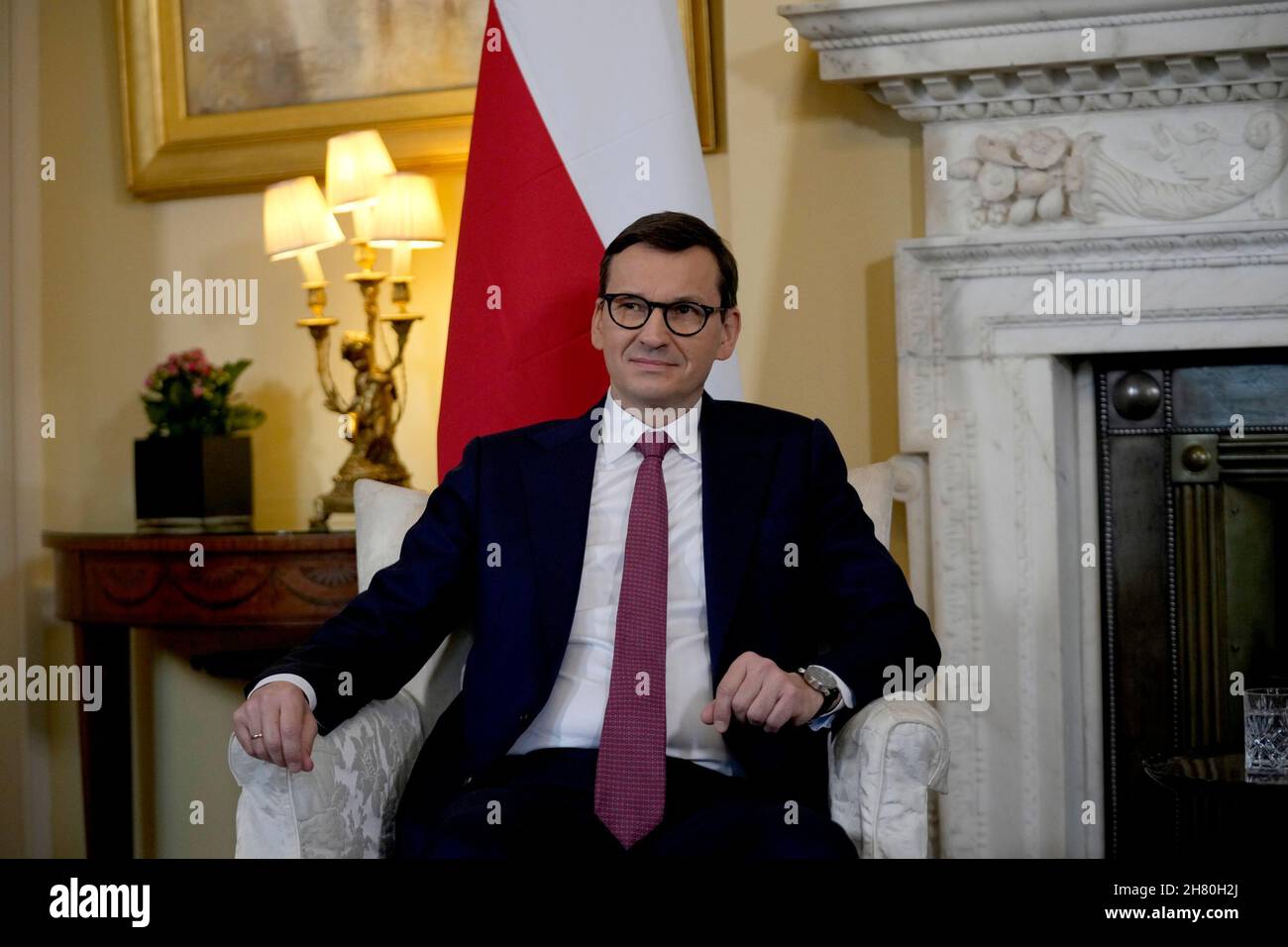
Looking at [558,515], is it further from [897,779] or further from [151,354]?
[151,354]

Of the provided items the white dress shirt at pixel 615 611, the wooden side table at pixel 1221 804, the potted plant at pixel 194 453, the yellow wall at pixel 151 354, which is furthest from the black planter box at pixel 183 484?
the wooden side table at pixel 1221 804

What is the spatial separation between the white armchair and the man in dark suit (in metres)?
0.04

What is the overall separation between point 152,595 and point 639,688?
1555 mm

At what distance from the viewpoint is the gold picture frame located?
3381 mm

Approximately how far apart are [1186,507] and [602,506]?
4.70ft

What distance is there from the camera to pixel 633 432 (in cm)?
208

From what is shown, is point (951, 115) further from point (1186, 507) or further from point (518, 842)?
point (518, 842)

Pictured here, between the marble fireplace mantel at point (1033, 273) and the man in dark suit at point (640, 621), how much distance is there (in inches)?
31.7

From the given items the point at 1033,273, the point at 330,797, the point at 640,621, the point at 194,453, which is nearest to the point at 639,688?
the point at 640,621

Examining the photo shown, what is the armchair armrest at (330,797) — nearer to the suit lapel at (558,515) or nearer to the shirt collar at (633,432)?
the suit lapel at (558,515)

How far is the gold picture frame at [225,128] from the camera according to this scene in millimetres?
3381

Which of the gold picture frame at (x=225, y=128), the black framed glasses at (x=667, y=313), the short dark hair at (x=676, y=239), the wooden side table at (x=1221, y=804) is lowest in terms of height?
the wooden side table at (x=1221, y=804)
